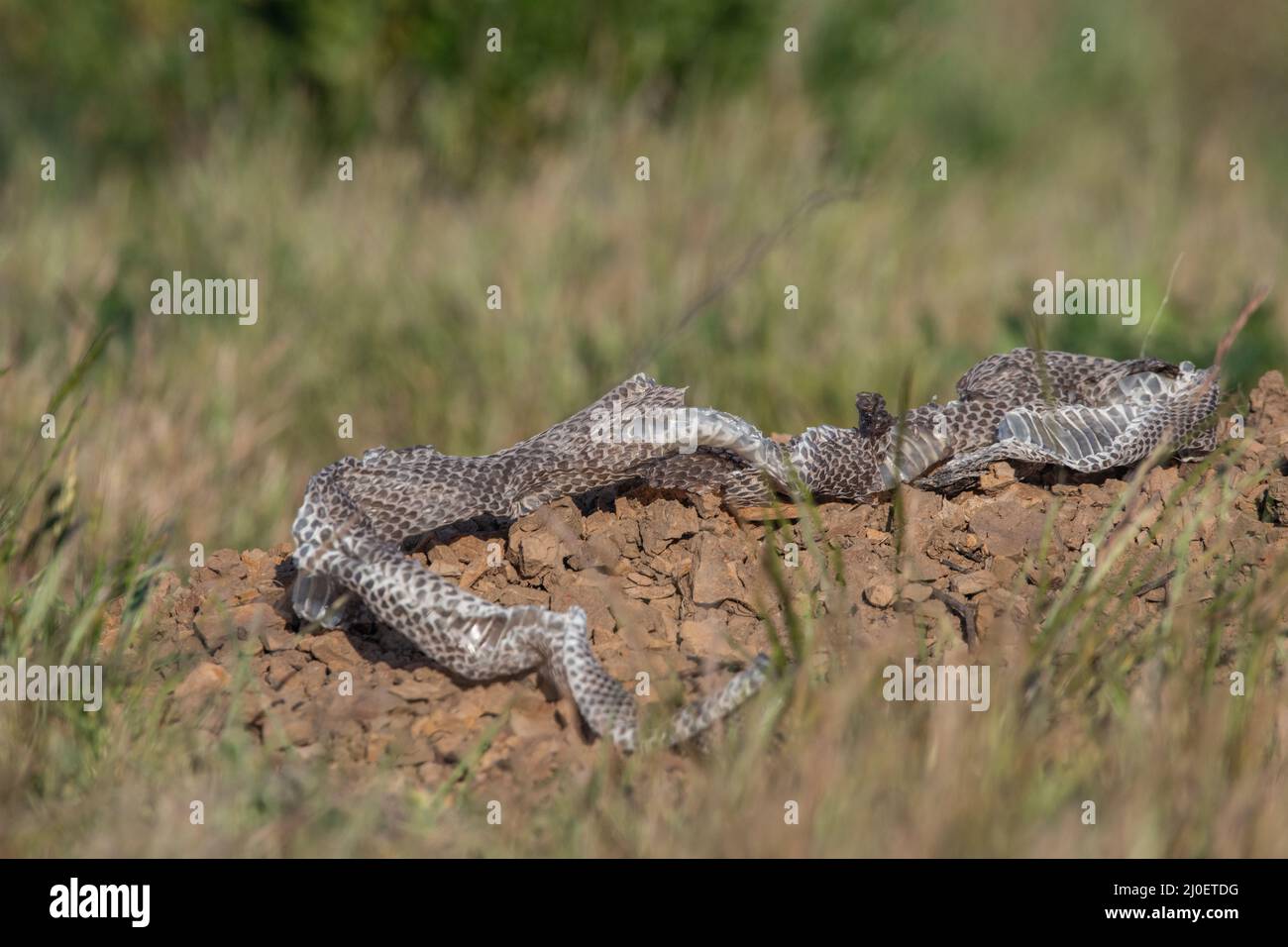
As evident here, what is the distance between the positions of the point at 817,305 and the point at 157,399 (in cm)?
299

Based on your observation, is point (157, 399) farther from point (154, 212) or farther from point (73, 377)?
point (154, 212)

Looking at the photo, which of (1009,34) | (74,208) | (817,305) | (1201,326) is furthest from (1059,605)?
(1009,34)

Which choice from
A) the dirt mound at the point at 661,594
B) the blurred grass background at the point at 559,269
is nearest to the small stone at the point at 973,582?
the dirt mound at the point at 661,594

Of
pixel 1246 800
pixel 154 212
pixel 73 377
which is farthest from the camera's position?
pixel 154 212

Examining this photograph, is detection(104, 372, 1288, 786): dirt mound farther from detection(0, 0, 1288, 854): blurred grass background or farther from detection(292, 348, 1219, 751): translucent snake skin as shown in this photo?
detection(0, 0, 1288, 854): blurred grass background

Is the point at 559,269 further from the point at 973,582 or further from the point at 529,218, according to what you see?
the point at 973,582

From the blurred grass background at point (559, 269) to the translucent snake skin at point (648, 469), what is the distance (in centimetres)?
25

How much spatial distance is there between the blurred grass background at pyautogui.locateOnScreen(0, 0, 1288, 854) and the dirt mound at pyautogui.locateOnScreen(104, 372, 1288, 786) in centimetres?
20

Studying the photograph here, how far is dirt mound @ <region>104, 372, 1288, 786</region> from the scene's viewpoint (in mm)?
2730

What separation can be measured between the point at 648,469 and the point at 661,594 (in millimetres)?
293

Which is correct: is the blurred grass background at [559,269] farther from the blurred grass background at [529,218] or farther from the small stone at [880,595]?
the small stone at [880,595]

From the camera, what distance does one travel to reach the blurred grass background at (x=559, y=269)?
2369mm

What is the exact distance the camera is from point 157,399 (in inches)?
210

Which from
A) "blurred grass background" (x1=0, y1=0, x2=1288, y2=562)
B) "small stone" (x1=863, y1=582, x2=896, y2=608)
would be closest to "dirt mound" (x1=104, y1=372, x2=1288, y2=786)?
"small stone" (x1=863, y1=582, x2=896, y2=608)
